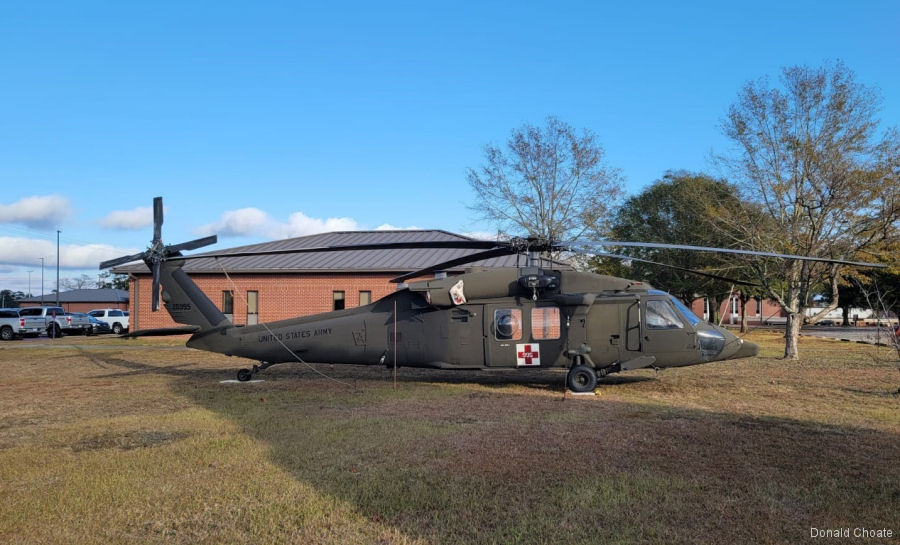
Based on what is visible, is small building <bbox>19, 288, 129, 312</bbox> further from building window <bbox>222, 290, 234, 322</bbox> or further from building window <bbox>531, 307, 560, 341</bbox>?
building window <bbox>531, 307, 560, 341</bbox>

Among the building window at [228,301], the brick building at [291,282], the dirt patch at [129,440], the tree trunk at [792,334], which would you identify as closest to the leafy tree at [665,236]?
the brick building at [291,282]

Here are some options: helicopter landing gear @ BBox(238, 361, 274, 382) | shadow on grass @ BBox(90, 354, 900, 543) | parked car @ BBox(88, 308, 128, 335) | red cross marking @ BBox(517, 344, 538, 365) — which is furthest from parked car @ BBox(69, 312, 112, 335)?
red cross marking @ BBox(517, 344, 538, 365)

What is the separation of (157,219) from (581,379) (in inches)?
390

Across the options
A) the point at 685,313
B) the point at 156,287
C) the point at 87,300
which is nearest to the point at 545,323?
the point at 685,313

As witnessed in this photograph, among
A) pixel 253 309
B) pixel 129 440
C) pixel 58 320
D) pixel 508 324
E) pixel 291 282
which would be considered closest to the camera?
pixel 129 440

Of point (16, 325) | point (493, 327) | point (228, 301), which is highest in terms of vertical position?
point (228, 301)

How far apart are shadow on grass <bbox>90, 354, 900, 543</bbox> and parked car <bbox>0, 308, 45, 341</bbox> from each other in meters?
34.2

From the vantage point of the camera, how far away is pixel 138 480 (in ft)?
21.6

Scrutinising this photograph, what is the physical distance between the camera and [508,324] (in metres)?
13.3

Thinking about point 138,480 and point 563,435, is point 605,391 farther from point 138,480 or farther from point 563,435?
point 138,480

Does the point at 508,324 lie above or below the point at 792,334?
above

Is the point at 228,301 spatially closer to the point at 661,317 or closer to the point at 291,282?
the point at 291,282

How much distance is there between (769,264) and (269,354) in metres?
18.2

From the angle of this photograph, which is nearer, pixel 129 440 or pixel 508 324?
pixel 129 440
